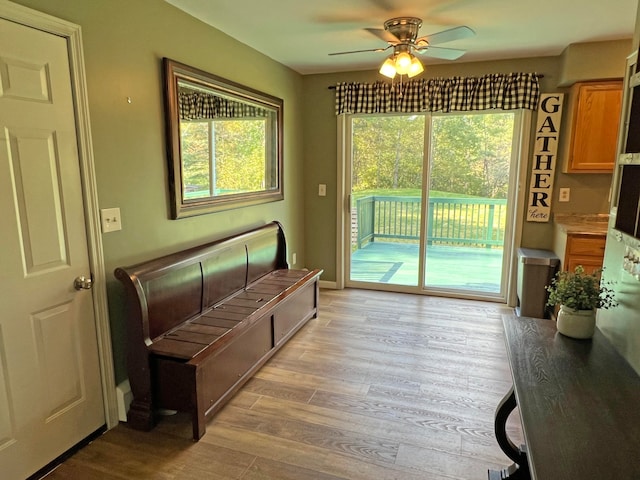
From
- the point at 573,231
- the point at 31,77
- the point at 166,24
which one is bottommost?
the point at 573,231

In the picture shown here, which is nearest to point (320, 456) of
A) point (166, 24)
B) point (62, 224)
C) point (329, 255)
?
point (62, 224)

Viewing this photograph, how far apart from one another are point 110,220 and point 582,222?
13.2 ft

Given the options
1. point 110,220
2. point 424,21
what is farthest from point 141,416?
point 424,21

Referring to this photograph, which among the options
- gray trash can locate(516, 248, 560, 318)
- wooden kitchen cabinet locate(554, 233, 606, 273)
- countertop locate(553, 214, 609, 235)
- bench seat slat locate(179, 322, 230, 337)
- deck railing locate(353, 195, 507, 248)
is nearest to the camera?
bench seat slat locate(179, 322, 230, 337)

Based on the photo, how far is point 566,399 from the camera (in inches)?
51.5

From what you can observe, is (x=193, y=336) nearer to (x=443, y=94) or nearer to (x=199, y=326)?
(x=199, y=326)

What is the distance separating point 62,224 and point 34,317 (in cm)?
45

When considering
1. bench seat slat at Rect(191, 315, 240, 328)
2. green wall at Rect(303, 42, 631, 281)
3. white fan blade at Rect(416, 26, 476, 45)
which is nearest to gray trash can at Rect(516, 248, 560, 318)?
green wall at Rect(303, 42, 631, 281)

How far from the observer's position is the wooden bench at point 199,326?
2199 millimetres

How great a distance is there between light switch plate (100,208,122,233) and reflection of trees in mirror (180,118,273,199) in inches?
22.9

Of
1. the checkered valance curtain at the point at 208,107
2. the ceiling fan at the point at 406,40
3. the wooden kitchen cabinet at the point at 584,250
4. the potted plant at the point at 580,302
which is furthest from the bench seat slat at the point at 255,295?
the wooden kitchen cabinet at the point at 584,250

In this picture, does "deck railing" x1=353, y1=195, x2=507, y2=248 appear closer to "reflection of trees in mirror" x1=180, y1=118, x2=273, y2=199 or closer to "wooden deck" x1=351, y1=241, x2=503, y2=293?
"wooden deck" x1=351, y1=241, x2=503, y2=293

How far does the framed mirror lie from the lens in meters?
2.68

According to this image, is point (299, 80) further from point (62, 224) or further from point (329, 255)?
point (62, 224)
